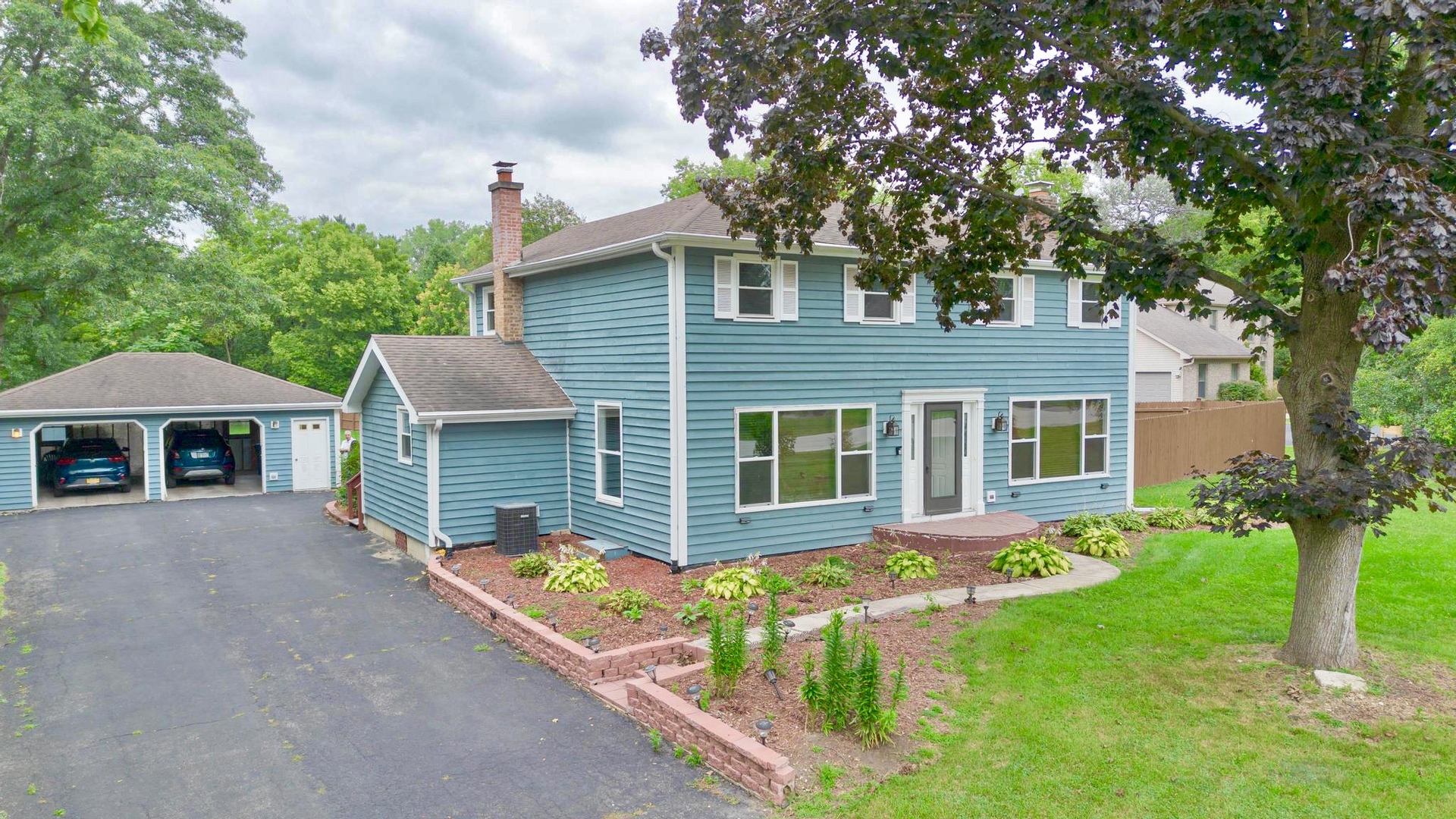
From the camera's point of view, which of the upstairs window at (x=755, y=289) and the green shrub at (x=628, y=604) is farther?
the upstairs window at (x=755, y=289)

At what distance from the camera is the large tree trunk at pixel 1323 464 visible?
6.99 meters

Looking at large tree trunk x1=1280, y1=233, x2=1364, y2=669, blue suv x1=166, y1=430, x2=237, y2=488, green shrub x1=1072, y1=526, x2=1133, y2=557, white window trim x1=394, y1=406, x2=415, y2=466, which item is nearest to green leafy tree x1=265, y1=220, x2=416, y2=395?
blue suv x1=166, y1=430, x2=237, y2=488

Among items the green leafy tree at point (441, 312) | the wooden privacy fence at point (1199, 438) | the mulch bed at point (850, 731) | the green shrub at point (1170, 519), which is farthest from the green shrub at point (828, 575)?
the green leafy tree at point (441, 312)

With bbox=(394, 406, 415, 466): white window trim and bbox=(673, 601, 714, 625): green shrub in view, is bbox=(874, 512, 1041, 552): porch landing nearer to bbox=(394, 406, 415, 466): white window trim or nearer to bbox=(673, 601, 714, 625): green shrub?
bbox=(673, 601, 714, 625): green shrub

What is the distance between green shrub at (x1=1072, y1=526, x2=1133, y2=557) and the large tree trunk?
509cm

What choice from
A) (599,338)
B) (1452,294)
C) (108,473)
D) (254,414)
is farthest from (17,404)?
(1452,294)

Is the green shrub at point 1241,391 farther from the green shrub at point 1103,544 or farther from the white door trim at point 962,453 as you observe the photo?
the green shrub at point 1103,544

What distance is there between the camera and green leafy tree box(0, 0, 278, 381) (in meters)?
21.8

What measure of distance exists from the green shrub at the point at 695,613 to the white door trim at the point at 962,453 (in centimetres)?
520

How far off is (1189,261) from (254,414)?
22033mm

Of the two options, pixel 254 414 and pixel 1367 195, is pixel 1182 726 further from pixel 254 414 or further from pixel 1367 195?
pixel 254 414

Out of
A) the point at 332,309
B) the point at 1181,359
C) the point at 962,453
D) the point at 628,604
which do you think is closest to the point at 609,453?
the point at 628,604

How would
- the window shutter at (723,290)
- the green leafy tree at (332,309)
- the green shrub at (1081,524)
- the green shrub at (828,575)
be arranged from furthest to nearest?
the green leafy tree at (332,309), the green shrub at (1081,524), the window shutter at (723,290), the green shrub at (828,575)

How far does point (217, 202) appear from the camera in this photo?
78.1 ft
